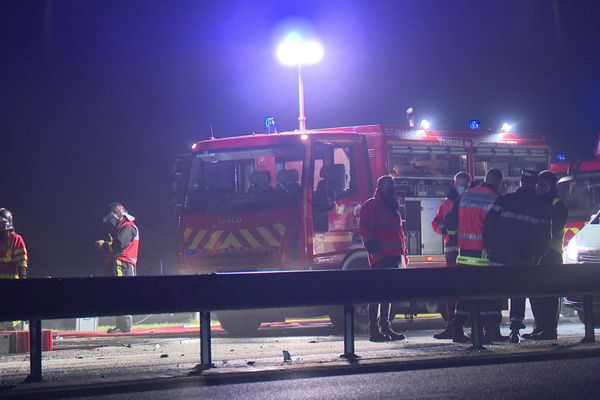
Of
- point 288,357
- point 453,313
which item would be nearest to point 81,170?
point 453,313

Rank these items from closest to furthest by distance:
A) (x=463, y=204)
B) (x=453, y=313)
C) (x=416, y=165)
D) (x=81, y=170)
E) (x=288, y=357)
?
(x=288, y=357), (x=463, y=204), (x=453, y=313), (x=416, y=165), (x=81, y=170)

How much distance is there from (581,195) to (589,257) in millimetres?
5296

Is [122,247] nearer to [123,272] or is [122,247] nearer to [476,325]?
[123,272]

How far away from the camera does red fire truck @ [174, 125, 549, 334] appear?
1195 cm

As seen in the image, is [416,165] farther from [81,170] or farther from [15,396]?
[81,170]

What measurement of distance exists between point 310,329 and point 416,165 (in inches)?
112

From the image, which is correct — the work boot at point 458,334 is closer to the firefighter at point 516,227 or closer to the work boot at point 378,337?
the firefighter at point 516,227

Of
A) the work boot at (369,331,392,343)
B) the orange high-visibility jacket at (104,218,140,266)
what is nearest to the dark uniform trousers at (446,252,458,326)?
the work boot at (369,331,392,343)

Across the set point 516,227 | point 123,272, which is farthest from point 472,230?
point 123,272

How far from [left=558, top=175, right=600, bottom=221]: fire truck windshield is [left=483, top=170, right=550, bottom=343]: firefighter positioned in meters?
6.78

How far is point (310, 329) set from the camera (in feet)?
45.1

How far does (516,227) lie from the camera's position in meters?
9.67

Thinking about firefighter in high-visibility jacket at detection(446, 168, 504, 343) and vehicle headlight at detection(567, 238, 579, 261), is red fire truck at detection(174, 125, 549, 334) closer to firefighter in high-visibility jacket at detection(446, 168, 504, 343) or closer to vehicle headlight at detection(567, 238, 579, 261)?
vehicle headlight at detection(567, 238, 579, 261)

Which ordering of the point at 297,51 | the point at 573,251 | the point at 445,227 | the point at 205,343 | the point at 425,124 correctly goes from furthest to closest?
the point at 297,51
the point at 425,124
the point at 573,251
the point at 445,227
the point at 205,343
